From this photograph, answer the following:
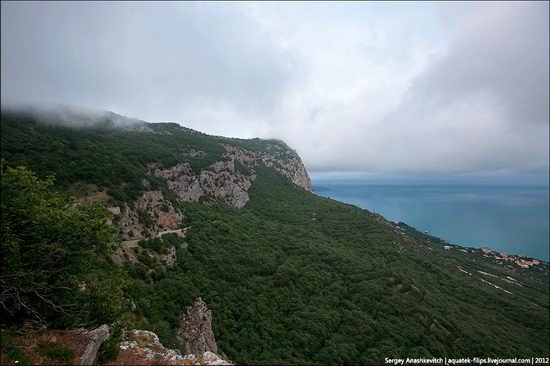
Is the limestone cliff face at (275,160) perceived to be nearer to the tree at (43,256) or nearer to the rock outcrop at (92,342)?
the tree at (43,256)

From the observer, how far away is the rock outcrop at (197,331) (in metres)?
33.4

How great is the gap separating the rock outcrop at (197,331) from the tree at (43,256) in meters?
21.4

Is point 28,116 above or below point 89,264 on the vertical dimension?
above

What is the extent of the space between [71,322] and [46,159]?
52093mm

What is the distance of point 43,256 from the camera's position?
1345 centimetres

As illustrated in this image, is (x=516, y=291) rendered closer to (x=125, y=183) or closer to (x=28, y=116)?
(x=125, y=183)

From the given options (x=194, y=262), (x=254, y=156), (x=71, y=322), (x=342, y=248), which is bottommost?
(x=342, y=248)

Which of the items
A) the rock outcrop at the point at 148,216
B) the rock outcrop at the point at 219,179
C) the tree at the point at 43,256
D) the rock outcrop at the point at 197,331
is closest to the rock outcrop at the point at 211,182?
the rock outcrop at the point at 219,179

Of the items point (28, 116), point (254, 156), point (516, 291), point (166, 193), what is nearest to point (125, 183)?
point (166, 193)

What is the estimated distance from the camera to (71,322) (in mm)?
13281

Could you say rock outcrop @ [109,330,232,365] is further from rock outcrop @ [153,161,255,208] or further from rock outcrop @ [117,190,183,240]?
rock outcrop @ [153,161,255,208]

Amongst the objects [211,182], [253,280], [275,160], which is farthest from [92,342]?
[275,160]

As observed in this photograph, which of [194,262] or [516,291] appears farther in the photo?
[516,291]

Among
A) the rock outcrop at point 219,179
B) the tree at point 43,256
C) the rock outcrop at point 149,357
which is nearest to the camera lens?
the tree at point 43,256
